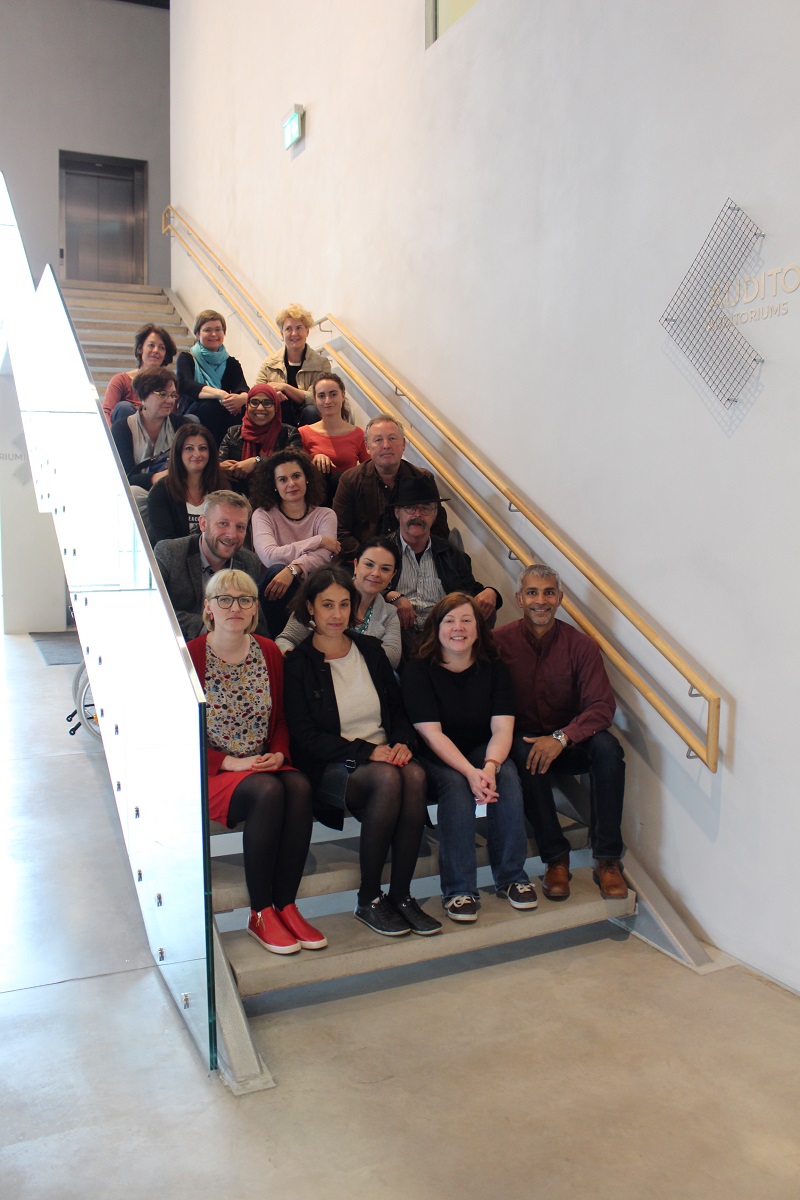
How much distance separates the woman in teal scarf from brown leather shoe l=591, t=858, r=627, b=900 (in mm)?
3099

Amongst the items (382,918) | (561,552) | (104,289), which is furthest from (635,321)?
(104,289)

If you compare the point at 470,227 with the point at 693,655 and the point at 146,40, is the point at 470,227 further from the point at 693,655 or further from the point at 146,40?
the point at 146,40

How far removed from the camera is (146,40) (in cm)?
1229

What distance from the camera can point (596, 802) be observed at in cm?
363

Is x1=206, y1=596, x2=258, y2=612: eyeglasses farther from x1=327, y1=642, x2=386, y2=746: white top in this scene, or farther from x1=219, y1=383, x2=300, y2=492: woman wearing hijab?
x1=219, y1=383, x2=300, y2=492: woman wearing hijab

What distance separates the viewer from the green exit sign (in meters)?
7.06

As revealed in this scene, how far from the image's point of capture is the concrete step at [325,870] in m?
3.19

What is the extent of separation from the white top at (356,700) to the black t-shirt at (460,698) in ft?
0.44

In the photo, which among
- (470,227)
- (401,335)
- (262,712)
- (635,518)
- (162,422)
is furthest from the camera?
(401,335)

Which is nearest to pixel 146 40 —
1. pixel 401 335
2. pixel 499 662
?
pixel 401 335

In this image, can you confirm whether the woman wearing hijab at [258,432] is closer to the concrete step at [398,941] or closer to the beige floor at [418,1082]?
the beige floor at [418,1082]

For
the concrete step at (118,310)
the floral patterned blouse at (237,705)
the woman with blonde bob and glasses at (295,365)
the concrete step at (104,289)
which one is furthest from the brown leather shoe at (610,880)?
the concrete step at (104,289)

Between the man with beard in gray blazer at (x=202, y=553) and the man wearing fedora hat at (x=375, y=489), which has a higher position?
the man wearing fedora hat at (x=375, y=489)

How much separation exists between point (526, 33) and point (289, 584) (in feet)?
8.48
